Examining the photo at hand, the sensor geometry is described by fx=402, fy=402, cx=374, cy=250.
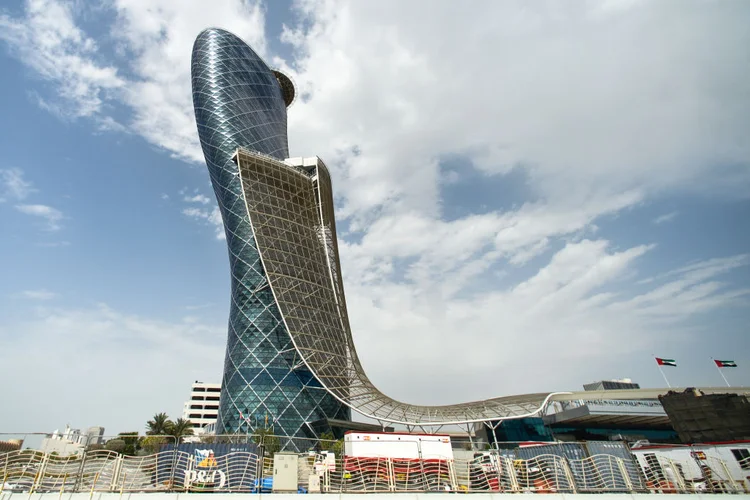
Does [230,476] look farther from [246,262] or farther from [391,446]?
[246,262]

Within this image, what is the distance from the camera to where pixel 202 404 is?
3698 inches

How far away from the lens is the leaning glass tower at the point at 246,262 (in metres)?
46.5

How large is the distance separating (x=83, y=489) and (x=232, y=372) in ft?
128

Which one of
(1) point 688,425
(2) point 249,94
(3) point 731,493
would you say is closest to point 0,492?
(3) point 731,493

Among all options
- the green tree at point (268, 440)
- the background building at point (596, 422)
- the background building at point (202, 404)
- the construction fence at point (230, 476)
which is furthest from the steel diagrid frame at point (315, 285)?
the background building at point (202, 404)

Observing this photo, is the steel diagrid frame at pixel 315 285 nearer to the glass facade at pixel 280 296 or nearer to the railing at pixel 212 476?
the glass facade at pixel 280 296

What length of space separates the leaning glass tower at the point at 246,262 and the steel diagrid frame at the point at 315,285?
3083mm

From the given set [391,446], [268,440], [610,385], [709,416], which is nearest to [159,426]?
[268,440]

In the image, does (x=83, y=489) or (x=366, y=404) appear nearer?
(x=83, y=489)

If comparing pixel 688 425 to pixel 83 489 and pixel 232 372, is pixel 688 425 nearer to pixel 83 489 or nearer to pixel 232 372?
pixel 83 489

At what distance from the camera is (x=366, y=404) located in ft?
143

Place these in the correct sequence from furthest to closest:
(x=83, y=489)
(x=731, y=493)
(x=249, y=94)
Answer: (x=249, y=94) < (x=731, y=493) < (x=83, y=489)

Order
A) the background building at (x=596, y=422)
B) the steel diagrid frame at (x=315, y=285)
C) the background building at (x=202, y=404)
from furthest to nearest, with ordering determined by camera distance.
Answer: the background building at (x=202, y=404)
the background building at (x=596, y=422)
the steel diagrid frame at (x=315, y=285)

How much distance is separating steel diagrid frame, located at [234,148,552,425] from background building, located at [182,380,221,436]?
55959 mm
